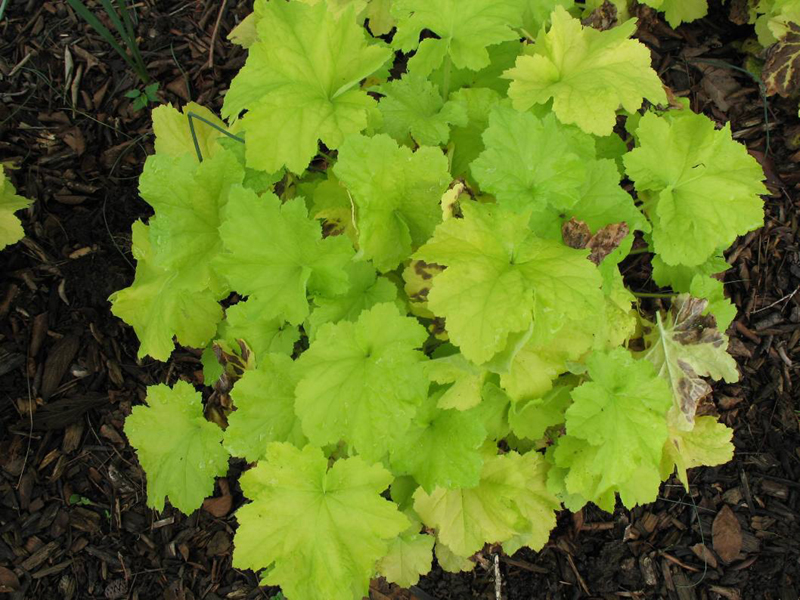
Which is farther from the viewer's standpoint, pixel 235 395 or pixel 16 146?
pixel 16 146

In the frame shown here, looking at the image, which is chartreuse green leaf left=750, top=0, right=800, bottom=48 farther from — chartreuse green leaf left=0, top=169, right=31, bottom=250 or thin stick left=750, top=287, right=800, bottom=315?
chartreuse green leaf left=0, top=169, right=31, bottom=250

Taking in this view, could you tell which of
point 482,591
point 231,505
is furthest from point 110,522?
point 482,591

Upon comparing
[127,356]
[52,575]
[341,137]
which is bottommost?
[52,575]

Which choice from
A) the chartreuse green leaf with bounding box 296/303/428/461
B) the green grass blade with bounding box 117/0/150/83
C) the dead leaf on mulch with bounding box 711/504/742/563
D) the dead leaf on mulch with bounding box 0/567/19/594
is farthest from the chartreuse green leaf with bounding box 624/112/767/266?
the dead leaf on mulch with bounding box 0/567/19/594

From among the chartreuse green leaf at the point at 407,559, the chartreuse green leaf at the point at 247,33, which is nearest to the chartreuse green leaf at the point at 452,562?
the chartreuse green leaf at the point at 407,559

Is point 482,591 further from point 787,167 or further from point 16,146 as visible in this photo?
point 16,146
